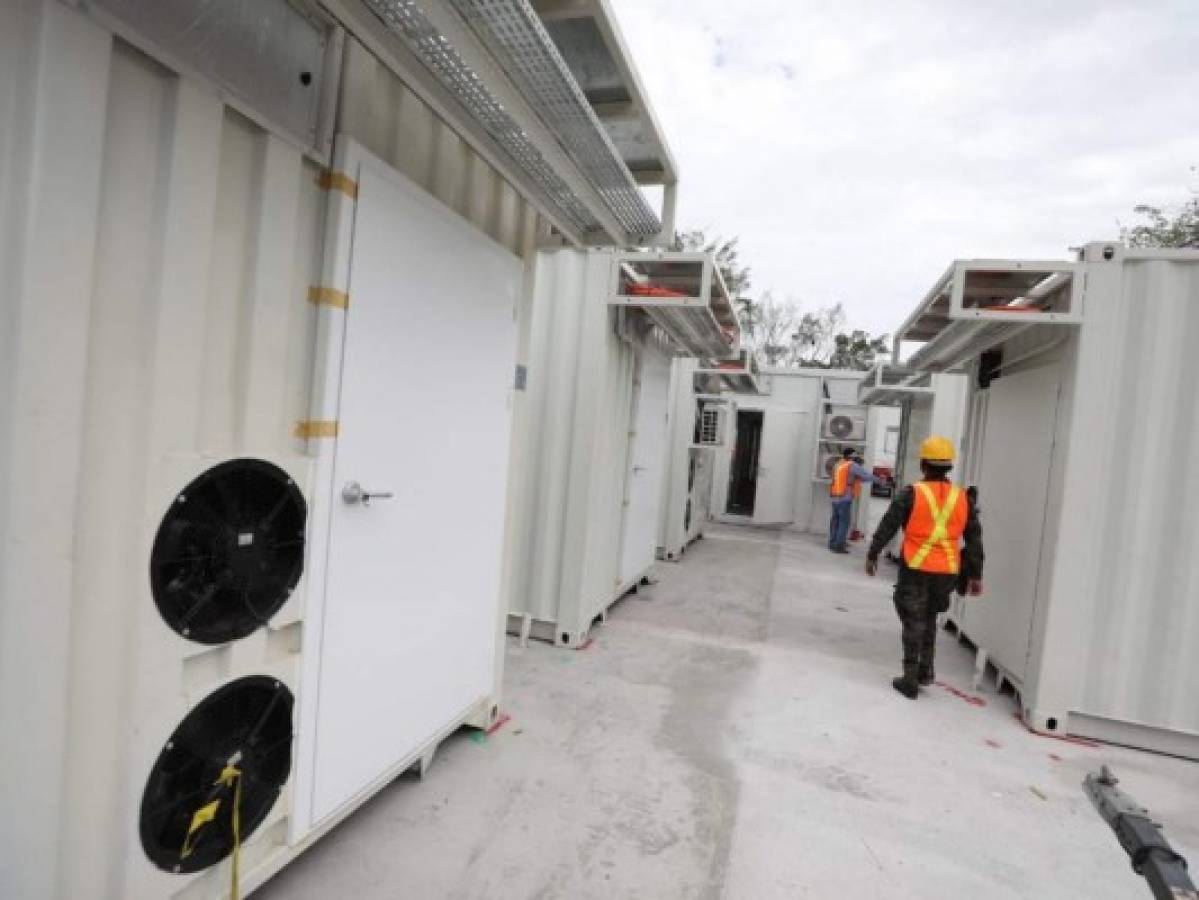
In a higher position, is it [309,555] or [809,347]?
[809,347]

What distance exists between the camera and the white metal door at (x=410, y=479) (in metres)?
2.08

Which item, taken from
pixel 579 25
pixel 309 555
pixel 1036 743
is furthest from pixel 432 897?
pixel 1036 743

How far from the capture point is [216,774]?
1.72 m

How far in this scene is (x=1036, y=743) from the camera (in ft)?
12.0

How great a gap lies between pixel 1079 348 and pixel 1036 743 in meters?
2.25

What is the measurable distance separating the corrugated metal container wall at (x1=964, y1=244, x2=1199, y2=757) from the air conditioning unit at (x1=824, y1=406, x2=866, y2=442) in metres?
6.59

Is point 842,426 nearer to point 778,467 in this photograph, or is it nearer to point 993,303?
point 778,467

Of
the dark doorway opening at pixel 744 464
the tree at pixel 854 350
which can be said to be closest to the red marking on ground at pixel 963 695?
the dark doorway opening at pixel 744 464

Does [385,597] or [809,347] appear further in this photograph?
[809,347]

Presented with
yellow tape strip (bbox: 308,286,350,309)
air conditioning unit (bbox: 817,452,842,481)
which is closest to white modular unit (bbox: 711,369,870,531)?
air conditioning unit (bbox: 817,452,842,481)

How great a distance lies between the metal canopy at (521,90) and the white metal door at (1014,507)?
3.06m

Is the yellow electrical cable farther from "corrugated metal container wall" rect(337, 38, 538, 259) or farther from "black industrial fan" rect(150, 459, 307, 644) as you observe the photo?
"corrugated metal container wall" rect(337, 38, 538, 259)

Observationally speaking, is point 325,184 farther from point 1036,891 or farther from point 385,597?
point 1036,891

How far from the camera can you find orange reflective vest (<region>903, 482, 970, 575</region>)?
162 inches
